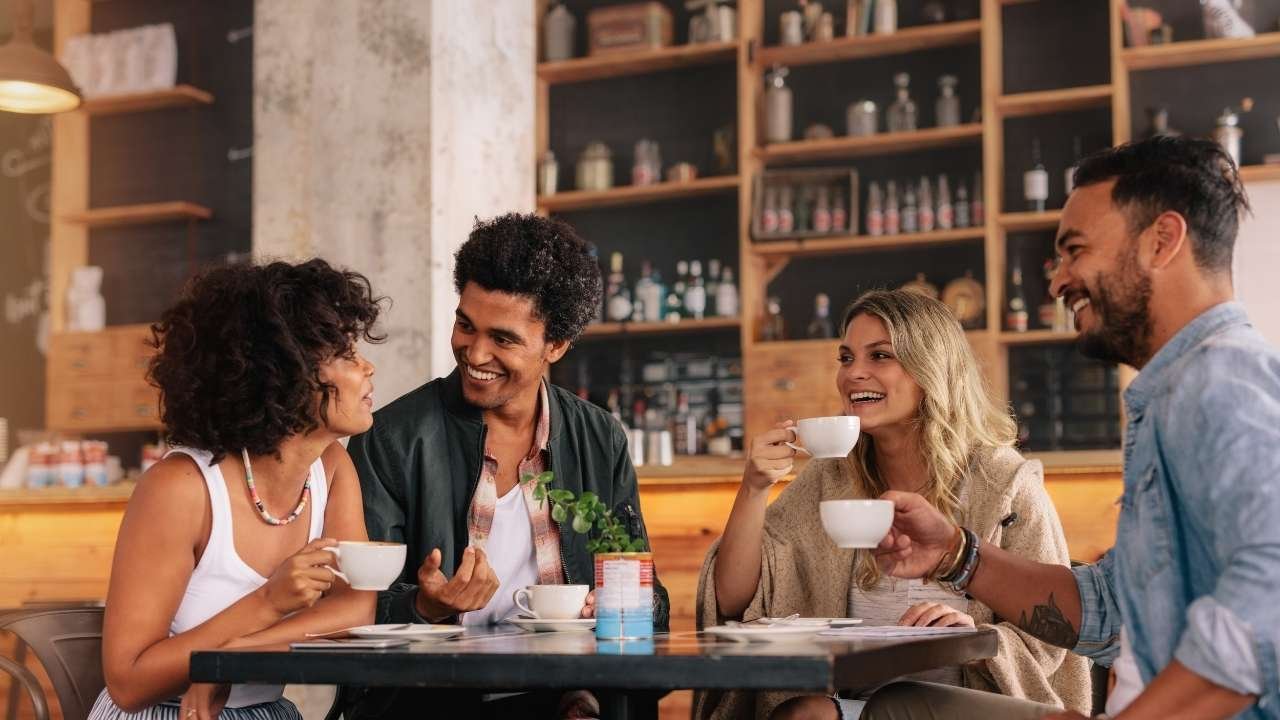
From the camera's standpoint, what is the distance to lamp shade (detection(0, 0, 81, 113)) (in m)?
5.30

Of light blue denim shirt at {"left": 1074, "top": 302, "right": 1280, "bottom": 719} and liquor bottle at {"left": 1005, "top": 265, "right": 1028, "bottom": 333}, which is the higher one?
liquor bottle at {"left": 1005, "top": 265, "right": 1028, "bottom": 333}

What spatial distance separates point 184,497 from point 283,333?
0.29 m

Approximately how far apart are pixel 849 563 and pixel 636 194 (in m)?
3.97

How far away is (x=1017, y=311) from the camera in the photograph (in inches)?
225

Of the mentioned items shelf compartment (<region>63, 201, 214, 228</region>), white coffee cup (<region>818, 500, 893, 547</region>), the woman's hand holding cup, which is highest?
shelf compartment (<region>63, 201, 214, 228</region>)

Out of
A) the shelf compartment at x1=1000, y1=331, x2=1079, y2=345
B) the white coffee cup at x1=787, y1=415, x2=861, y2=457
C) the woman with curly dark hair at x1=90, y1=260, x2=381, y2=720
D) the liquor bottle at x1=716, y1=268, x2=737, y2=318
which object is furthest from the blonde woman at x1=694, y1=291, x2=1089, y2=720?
the liquor bottle at x1=716, y1=268, x2=737, y2=318

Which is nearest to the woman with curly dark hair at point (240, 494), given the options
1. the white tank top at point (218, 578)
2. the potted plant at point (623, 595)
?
the white tank top at point (218, 578)

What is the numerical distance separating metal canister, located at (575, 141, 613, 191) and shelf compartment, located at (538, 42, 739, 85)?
381 mm

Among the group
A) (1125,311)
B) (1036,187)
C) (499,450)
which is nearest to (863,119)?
(1036,187)

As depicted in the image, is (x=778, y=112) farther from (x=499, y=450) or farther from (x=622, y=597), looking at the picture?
(x=622, y=597)

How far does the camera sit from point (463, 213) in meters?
4.11

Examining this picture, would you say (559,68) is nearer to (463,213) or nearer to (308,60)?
(308,60)

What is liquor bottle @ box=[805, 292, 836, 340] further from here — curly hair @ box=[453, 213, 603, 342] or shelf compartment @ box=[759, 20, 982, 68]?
curly hair @ box=[453, 213, 603, 342]

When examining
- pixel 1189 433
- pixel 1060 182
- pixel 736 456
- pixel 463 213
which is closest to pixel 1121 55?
pixel 1060 182
